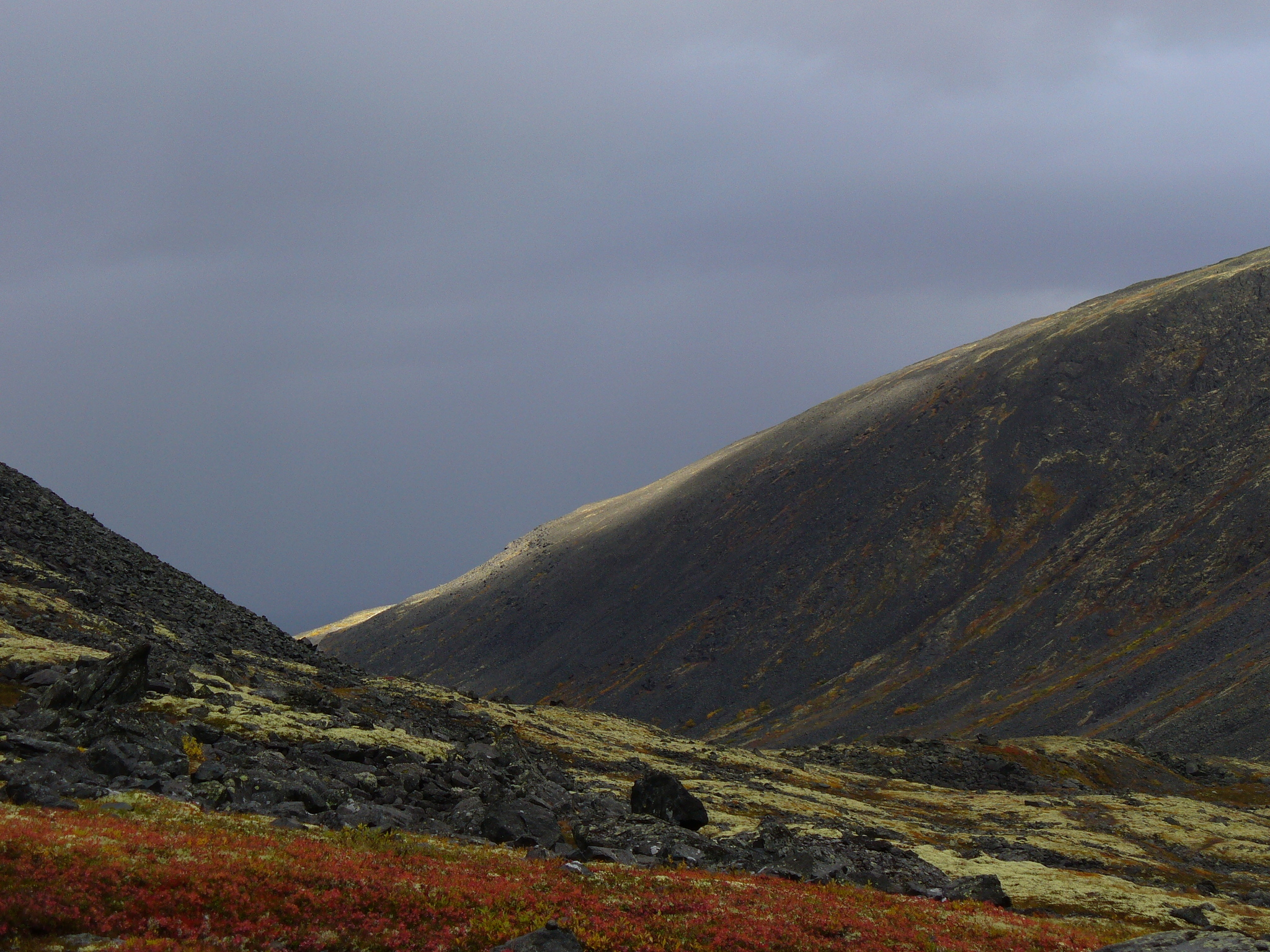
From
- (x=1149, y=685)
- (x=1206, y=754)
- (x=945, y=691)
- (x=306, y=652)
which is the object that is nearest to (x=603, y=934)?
(x=306, y=652)

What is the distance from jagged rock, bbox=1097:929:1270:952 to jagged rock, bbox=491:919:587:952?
1208 cm

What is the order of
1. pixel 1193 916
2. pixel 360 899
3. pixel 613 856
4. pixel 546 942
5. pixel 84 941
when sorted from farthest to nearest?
1. pixel 1193 916
2. pixel 613 856
3. pixel 360 899
4. pixel 546 942
5. pixel 84 941

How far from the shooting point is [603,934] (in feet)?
A: 64.6

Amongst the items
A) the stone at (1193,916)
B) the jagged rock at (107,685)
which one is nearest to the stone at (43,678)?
the jagged rock at (107,685)

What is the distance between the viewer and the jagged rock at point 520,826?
104 feet

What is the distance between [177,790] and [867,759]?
8786cm

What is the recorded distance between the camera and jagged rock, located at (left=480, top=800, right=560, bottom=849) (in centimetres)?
3155

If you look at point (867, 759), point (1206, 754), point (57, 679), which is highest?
point (57, 679)

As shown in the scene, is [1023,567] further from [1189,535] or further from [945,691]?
[945,691]

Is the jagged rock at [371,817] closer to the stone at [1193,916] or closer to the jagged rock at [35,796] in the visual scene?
the jagged rock at [35,796]

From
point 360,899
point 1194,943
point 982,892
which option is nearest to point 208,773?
point 360,899

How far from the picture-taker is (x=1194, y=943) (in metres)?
19.7

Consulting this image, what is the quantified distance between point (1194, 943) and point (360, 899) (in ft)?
58.7

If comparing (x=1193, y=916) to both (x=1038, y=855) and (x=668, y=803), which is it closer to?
(x=1038, y=855)
